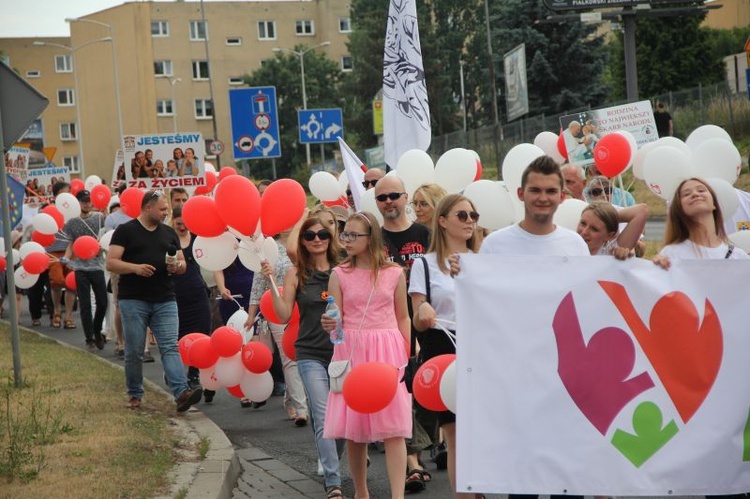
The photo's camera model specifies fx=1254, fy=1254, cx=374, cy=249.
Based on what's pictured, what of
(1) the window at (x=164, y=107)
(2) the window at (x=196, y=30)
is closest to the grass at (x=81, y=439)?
(1) the window at (x=164, y=107)

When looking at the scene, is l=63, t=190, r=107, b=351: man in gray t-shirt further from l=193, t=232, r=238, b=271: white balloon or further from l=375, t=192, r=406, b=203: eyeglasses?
l=375, t=192, r=406, b=203: eyeglasses

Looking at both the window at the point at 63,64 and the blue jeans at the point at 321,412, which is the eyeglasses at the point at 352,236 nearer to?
the blue jeans at the point at 321,412

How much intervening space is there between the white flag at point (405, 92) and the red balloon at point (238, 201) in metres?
2.62

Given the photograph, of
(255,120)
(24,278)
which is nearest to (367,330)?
(24,278)

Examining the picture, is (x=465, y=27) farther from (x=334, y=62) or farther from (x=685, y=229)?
(x=685, y=229)

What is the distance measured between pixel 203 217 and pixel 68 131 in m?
94.4

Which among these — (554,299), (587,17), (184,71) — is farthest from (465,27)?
(554,299)

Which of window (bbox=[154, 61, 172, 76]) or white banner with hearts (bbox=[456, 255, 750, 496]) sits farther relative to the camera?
window (bbox=[154, 61, 172, 76])

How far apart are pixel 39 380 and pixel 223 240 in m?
3.62

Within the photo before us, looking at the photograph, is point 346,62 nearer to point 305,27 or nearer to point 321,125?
point 305,27

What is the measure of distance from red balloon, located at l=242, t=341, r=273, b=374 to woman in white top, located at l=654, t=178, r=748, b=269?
4518 mm

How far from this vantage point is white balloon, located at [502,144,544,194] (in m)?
9.77

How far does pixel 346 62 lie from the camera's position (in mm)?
99250

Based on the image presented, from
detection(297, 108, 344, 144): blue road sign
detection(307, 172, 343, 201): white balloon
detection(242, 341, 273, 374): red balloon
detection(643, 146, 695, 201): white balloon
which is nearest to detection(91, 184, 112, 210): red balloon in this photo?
detection(307, 172, 343, 201): white balloon
